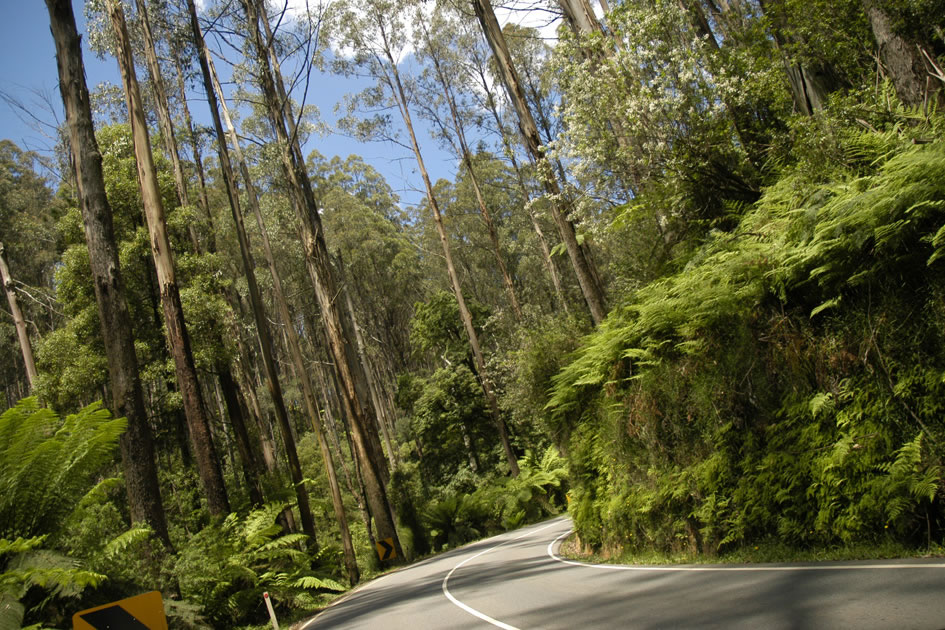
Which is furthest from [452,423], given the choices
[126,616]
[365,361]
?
[126,616]

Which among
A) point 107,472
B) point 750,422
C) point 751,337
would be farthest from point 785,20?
point 107,472

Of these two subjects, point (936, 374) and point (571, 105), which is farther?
point (571, 105)

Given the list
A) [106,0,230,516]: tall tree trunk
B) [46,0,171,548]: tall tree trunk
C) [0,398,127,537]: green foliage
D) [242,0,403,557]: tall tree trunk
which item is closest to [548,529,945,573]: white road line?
[46,0,171,548]: tall tree trunk

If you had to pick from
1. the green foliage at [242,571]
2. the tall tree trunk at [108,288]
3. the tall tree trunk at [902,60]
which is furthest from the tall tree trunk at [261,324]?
the tall tree trunk at [902,60]

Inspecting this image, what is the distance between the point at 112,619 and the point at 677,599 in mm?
4477

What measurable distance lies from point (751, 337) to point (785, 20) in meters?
6.48

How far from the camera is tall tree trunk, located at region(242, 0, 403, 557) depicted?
1906cm

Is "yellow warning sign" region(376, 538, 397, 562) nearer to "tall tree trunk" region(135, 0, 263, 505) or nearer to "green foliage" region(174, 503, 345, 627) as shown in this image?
"tall tree trunk" region(135, 0, 263, 505)

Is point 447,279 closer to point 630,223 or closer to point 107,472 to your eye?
point 107,472

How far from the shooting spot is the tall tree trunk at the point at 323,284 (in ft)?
62.5

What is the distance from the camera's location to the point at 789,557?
6.32m

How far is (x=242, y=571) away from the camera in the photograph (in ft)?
35.7

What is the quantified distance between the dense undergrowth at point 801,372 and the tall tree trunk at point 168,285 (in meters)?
→ 7.45

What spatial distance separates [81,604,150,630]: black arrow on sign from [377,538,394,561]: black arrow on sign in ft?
49.1
